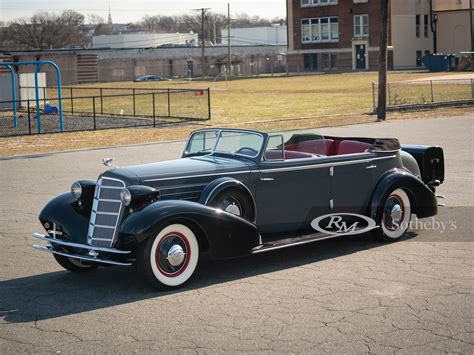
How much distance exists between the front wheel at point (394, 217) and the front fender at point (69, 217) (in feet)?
11.6

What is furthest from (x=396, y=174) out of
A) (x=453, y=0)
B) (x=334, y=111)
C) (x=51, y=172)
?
(x=453, y=0)

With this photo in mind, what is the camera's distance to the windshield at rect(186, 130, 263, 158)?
915 cm

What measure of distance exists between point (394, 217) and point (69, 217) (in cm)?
392

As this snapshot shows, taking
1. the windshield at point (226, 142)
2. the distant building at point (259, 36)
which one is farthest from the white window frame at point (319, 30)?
the windshield at point (226, 142)

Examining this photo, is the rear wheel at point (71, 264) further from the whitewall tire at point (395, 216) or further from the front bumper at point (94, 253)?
the whitewall tire at point (395, 216)

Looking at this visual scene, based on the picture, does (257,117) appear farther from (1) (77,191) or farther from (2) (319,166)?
(1) (77,191)

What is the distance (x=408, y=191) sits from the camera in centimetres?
997

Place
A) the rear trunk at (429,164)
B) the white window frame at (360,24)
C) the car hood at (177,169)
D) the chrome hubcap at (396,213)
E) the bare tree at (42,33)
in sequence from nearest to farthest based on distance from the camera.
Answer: the car hood at (177,169), the chrome hubcap at (396,213), the rear trunk at (429,164), the white window frame at (360,24), the bare tree at (42,33)

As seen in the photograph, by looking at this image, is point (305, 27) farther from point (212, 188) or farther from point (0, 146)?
point (212, 188)

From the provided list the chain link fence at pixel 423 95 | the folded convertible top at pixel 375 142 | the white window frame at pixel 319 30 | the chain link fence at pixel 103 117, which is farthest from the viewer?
the white window frame at pixel 319 30

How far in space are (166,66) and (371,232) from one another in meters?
98.8

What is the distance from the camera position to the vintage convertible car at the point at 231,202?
7.86 metres

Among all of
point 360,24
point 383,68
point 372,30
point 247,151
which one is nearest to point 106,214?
point 247,151

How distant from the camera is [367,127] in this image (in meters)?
27.8
